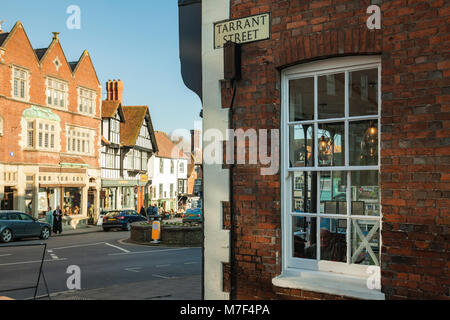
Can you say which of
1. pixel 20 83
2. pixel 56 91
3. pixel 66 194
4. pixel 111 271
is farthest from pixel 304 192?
pixel 66 194

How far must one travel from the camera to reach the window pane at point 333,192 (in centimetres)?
442

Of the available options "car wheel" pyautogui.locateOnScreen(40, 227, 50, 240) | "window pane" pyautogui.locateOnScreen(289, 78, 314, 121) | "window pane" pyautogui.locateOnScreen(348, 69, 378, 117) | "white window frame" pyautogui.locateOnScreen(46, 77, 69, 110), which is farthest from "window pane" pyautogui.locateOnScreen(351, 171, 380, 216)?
"white window frame" pyautogui.locateOnScreen(46, 77, 69, 110)

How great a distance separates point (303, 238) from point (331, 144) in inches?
39.2

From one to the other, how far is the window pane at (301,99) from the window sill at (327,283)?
1.55 metres

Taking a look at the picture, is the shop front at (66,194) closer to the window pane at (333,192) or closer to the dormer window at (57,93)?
the dormer window at (57,93)

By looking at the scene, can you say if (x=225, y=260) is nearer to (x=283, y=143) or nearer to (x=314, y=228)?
(x=314, y=228)

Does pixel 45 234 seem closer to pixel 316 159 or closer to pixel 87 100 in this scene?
pixel 87 100

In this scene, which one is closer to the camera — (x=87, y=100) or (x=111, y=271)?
(x=111, y=271)

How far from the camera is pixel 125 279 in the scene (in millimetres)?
10852

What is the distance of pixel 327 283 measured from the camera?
Answer: 14.0ft

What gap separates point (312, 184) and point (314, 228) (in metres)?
0.44

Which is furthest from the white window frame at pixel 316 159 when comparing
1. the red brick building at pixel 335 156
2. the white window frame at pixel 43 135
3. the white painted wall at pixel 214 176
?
the white window frame at pixel 43 135

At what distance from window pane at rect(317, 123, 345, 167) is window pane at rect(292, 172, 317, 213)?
0.67 ft

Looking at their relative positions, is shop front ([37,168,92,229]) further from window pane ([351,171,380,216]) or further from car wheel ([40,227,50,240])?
window pane ([351,171,380,216])
